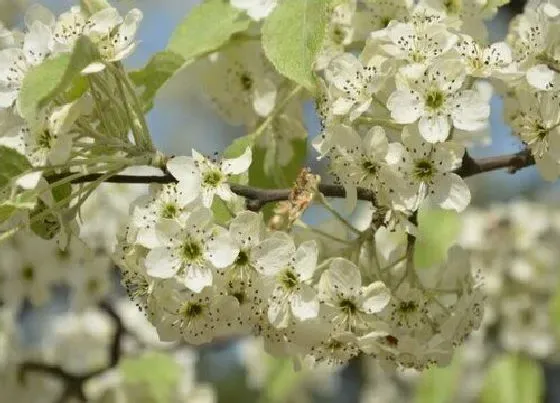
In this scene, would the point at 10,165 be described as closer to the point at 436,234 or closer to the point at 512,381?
the point at 436,234

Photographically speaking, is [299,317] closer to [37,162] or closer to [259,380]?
[37,162]

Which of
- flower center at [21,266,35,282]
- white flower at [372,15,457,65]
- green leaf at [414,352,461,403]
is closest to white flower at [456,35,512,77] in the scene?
white flower at [372,15,457,65]

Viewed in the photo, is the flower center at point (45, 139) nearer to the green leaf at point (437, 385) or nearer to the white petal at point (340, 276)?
the white petal at point (340, 276)

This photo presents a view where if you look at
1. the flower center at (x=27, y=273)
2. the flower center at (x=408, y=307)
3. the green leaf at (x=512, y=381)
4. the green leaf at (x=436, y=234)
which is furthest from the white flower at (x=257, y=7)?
the green leaf at (x=512, y=381)

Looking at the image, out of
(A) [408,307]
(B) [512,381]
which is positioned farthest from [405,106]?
(B) [512,381]

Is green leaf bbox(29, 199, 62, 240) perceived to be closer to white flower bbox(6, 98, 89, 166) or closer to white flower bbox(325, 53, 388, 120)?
white flower bbox(6, 98, 89, 166)
